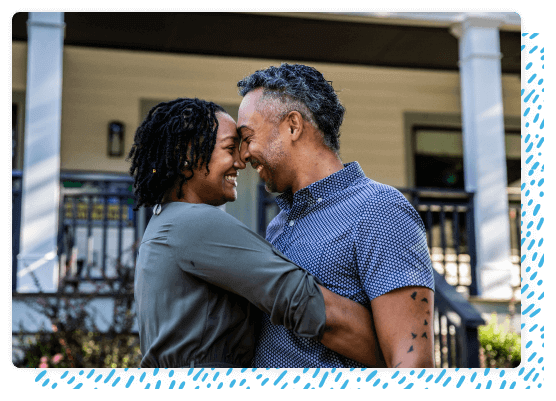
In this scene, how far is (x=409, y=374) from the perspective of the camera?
0.87 meters

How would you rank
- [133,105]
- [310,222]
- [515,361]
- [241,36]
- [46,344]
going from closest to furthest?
[310,222] < [46,344] < [515,361] < [241,36] < [133,105]

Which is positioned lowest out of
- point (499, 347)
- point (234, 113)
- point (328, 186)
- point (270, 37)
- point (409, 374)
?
point (499, 347)

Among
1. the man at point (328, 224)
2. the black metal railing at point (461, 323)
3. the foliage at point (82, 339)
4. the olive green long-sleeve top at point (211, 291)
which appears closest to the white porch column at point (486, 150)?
the black metal railing at point (461, 323)

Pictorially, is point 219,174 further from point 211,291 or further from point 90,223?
point 90,223

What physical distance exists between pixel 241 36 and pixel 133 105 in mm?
1998

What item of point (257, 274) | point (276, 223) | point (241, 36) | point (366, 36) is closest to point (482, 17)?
point (366, 36)

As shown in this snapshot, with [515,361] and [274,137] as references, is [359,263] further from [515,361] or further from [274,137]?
[515,361]

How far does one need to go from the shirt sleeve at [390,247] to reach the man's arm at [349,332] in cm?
7

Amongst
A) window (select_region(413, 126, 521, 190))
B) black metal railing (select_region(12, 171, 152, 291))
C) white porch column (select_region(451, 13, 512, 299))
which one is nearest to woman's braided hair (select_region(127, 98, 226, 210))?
black metal railing (select_region(12, 171, 152, 291))

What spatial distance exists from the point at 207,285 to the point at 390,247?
0.49 meters

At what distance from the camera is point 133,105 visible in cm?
828

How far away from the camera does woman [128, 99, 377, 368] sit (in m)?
1.36

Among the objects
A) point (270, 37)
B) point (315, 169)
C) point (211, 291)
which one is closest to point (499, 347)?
point (315, 169)

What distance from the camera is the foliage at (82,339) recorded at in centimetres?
464
